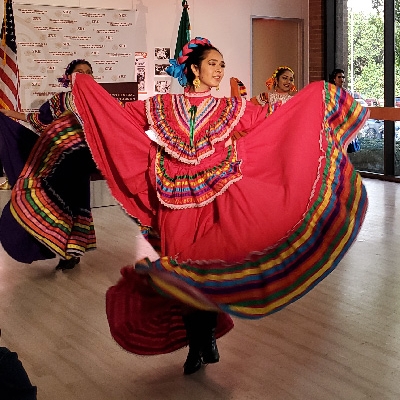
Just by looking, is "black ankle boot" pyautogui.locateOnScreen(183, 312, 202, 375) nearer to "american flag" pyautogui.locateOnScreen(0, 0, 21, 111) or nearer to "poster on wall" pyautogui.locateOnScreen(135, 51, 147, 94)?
"american flag" pyautogui.locateOnScreen(0, 0, 21, 111)

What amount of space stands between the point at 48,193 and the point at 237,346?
5.80 ft

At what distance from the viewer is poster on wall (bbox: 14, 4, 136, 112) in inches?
319

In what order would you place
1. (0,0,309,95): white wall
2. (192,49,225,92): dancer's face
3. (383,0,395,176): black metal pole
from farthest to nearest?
(383,0,395,176): black metal pole
(0,0,309,95): white wall
(192,49,225,92): dancer's face

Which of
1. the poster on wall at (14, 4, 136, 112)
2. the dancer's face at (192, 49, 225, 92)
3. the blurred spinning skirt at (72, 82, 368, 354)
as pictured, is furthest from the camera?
the poster on wall at (14, 4, 136, 112)

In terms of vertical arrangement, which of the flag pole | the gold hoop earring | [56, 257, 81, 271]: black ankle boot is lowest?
[56, 257, 81, 271]: black ankle boot

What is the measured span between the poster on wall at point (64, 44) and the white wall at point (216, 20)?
0.46ft

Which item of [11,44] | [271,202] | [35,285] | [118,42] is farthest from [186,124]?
[118,42]

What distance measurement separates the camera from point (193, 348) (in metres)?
3.16

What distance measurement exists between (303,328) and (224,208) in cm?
106

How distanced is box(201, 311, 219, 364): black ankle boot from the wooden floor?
0.05 metres

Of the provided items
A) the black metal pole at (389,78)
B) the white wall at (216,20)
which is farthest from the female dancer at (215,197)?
the black metal pole at (389,78)

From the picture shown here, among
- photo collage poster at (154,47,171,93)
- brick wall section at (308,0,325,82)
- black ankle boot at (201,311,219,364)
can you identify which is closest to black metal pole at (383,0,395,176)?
brick wall section at (308,0,325,82)

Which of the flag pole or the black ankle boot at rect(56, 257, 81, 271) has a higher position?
the flag pole

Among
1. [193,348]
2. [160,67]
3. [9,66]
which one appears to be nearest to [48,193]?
[193,348]
